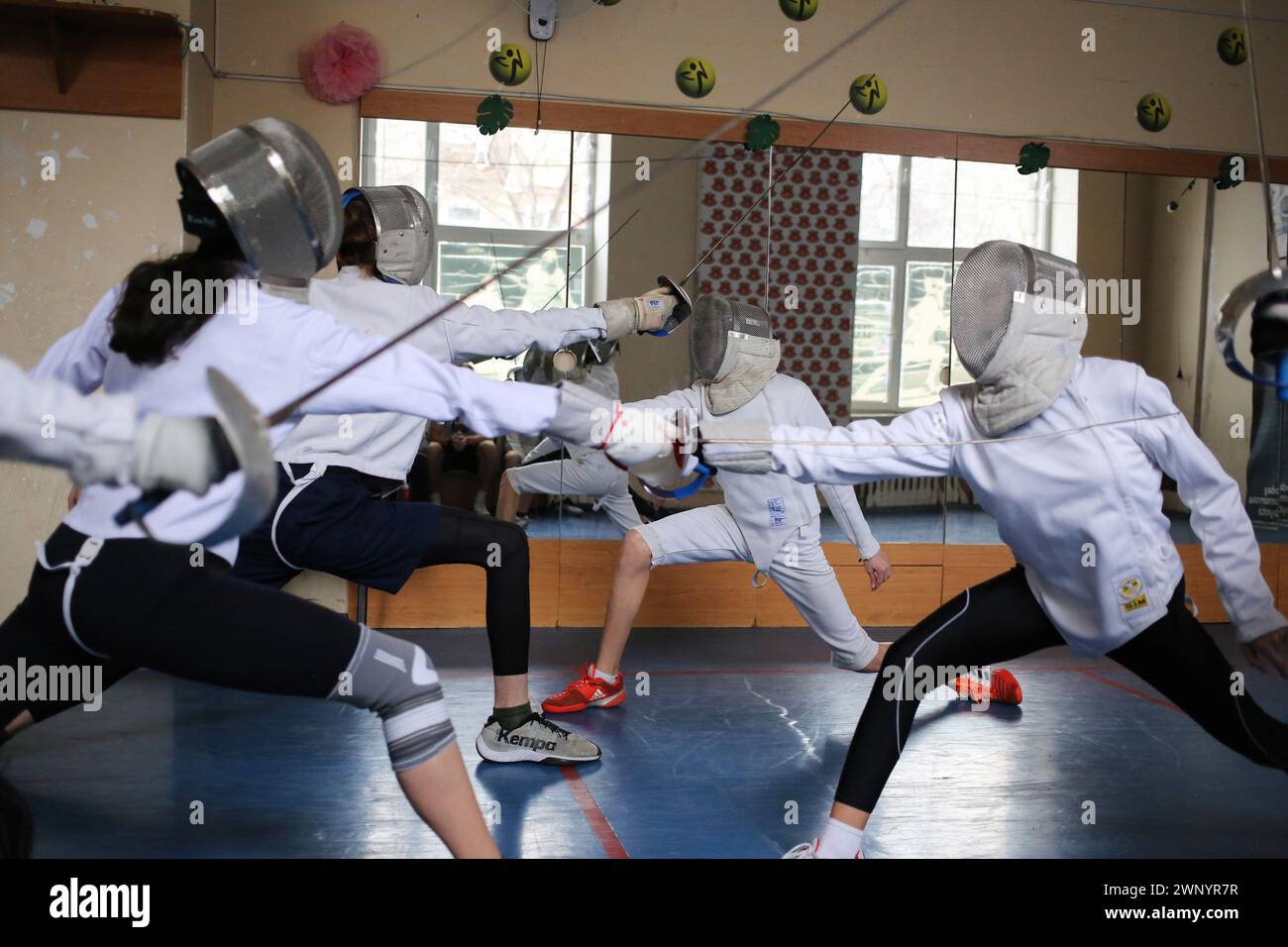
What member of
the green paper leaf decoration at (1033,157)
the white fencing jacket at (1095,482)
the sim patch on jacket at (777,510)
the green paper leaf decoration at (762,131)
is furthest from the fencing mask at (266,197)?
the green paper leaf decoration at (1033,157)

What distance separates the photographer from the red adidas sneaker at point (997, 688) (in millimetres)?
3412

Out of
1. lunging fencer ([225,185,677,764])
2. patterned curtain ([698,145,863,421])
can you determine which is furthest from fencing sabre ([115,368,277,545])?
patterned curtain ([698,145,863,421])

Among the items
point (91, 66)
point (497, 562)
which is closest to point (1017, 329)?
point (497, 562)

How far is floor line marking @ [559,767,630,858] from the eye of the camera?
223cm

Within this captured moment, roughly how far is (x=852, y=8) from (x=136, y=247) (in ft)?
9.79

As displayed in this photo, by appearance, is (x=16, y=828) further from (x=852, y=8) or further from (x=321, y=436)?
(x=852, y=8)

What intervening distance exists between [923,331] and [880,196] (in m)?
0.60

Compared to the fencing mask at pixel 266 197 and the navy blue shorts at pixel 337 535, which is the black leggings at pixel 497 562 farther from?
the fencing mask at pixel 266 197

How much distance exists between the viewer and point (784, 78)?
15.0ft

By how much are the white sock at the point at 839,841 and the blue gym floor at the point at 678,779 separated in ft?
0.94

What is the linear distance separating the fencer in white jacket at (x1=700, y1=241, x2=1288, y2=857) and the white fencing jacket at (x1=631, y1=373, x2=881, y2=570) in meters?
1.14

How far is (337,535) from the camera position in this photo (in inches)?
94.7

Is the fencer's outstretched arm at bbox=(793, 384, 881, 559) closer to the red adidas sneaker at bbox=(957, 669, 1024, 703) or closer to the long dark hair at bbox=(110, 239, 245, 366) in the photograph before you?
the red adidas sneaker at bbox=(957, 669, 1024, 703)

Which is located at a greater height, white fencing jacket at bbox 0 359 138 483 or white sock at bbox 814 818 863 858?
white fencing jacket at bbox 0 359 138 483
